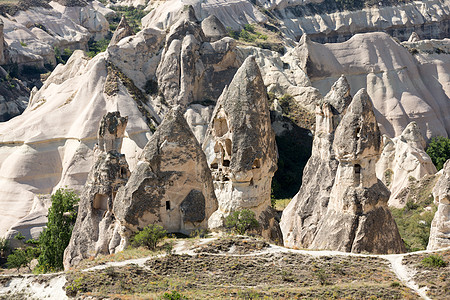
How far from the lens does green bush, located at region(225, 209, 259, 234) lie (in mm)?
20047

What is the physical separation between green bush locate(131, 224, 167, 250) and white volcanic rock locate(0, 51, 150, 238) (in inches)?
895

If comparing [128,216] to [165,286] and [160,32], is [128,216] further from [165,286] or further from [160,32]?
[160,32]

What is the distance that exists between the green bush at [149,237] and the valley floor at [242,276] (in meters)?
0.59

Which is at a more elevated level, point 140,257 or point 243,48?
point 243,48

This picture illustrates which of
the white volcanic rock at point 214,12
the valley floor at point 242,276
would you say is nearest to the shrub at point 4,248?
the valley floor at point 242,276

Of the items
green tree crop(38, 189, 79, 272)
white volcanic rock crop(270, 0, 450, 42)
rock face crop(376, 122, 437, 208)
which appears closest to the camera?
→ green tree crop(38, 189, 79, 272)

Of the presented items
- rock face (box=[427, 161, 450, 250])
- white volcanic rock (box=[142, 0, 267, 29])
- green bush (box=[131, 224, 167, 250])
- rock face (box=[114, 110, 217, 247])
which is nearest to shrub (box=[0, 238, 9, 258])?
rock face (box=[114, 110, 217, 247])

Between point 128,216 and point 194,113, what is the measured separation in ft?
107

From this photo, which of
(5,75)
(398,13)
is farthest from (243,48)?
(398,13)

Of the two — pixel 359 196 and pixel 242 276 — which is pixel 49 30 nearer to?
pixel 359 196

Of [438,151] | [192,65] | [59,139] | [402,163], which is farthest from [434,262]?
[192,65]

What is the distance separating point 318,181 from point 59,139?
23.9 meters

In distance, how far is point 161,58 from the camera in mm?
54625

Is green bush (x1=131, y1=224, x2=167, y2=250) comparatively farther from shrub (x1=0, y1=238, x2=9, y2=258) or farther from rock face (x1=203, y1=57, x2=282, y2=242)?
shrub (x1=0, y1=238, x2=9, y2=258)
